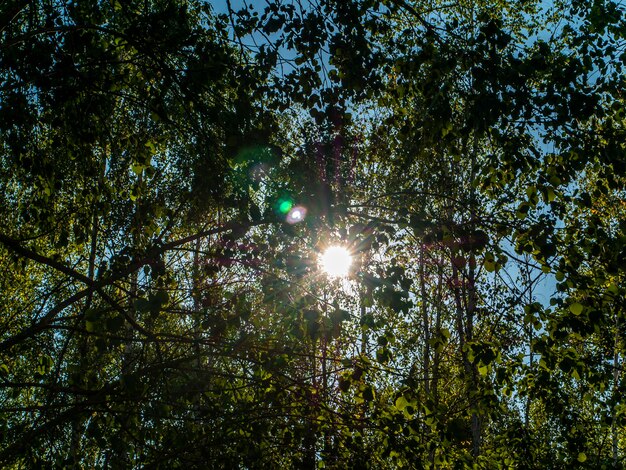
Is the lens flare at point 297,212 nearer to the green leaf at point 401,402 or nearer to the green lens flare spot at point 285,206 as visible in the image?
the green lens flare spot at point 285,206

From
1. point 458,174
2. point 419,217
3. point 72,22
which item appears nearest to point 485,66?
point 419,217

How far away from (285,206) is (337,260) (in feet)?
1.70

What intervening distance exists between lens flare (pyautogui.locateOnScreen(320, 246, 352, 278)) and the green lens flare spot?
1.31 ft

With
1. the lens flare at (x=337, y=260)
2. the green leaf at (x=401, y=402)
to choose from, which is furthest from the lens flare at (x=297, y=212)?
the green leaf at (x=401, y=402)

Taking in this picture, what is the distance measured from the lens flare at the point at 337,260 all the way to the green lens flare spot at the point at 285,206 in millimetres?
399

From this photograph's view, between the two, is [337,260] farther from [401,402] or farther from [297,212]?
[401,402]

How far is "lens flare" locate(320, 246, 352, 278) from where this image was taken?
341cm

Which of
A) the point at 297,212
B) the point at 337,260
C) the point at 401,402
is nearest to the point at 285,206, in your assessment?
the point at 297,212

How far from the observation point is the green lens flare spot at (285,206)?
3228 millimetres

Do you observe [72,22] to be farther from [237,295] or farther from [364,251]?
[364,251]

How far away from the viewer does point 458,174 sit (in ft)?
38.4

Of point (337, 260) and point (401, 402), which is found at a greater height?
point (337, 260)

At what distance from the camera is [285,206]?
324 cm

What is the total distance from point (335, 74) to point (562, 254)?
208cm
